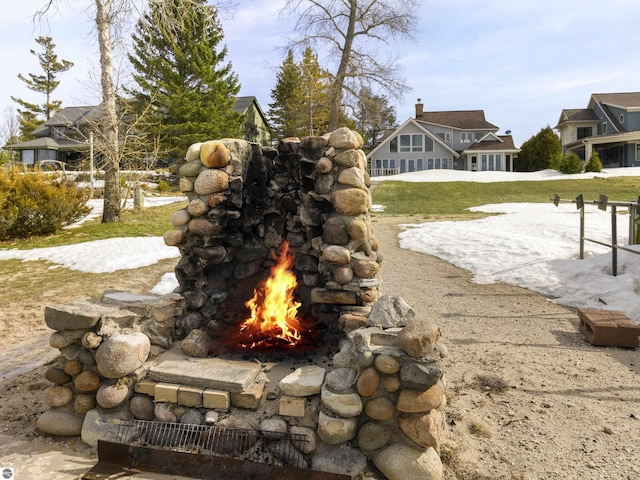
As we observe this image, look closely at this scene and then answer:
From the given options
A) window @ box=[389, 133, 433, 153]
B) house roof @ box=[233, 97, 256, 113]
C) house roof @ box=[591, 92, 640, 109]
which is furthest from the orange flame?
house roof @ box=[591, 92, 640, 109]

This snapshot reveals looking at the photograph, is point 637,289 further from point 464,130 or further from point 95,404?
point 464,130

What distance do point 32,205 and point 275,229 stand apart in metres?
11.4

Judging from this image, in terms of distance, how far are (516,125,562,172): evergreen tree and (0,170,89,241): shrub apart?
123 feet

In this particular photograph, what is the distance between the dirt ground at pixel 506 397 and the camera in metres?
3.32

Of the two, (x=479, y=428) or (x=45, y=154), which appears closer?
(x=479, y=428)

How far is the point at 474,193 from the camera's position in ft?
91.5

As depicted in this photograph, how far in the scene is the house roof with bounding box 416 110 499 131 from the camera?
154ft

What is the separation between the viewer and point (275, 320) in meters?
4.95

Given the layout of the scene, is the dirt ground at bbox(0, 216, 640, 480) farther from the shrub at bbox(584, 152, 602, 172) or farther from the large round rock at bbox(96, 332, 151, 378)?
the shrub at bbox(584, 152, 602, 172)

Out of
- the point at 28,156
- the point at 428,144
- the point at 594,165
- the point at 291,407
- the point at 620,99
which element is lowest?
the point at 291,407

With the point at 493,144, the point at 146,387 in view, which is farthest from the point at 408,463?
the point at 493,144

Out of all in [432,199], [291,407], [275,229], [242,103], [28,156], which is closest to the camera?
[291,407]

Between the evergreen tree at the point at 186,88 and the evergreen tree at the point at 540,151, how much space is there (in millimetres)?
28457

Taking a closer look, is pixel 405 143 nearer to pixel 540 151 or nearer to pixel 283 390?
pixel 540 151
